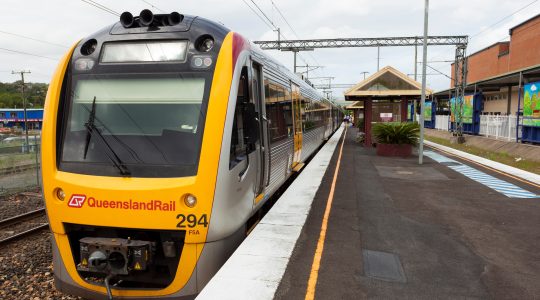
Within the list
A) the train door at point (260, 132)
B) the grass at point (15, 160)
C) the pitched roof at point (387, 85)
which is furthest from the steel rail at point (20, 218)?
the pitched roof at point (387, 85)

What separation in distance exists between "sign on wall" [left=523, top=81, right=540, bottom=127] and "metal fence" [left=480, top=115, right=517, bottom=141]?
2.18 meters

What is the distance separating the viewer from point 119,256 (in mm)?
4137

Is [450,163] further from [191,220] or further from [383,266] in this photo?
[191,220]

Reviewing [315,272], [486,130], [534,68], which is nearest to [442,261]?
[315,272]

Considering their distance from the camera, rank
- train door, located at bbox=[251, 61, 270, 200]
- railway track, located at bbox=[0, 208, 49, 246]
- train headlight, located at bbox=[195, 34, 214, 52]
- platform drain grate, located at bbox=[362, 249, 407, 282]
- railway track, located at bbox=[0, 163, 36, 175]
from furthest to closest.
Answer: railway track, located at bbox=[0, 163, 36, 175]
railway track, located at bbox=[0, 208, 49, 246]
train door, located at bbox=[251, 61, 270, 200]
train headlight, located at bbox=[195, 34, 214, 52]
platform drain grate, located at bbox=[362, 249, 407, 282]

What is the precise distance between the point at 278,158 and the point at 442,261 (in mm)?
3356

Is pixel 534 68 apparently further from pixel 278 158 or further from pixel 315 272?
pixel 315 272

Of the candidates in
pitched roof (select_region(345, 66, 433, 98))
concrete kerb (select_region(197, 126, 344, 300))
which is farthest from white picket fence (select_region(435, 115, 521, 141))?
concrete kerb (select_region(197, 126, 344, 300))

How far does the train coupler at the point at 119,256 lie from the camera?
409cm

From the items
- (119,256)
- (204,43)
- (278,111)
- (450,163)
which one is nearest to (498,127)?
(450,163)

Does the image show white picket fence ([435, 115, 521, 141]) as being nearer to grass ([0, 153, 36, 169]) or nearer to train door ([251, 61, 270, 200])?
train door ([251, 61, 270, 200])

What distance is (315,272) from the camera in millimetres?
4625

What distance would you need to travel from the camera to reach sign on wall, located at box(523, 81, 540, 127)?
17.5 meters

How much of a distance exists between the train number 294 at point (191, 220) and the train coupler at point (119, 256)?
379mm
